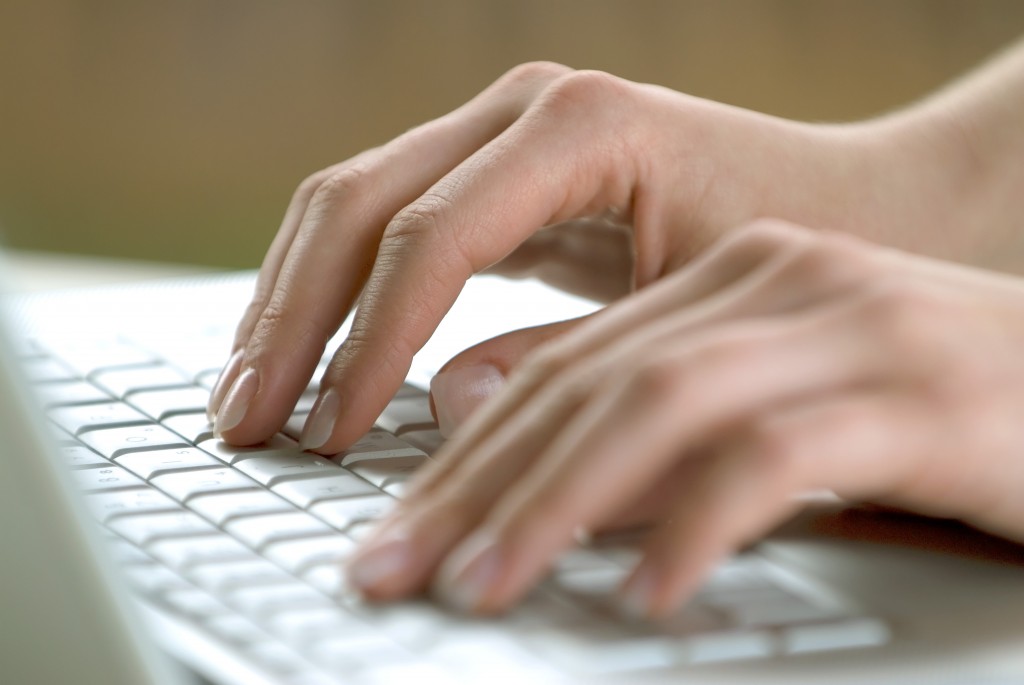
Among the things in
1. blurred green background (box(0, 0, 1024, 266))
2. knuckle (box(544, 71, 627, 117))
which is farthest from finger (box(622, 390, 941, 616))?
blurred green background (box(0, 0, 1024, 266))

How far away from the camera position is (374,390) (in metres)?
0.56

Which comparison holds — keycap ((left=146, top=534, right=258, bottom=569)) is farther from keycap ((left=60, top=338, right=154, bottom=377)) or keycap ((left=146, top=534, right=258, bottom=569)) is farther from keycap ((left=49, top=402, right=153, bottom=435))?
keycap ((left=60, top=338, right=154, bottom=377))

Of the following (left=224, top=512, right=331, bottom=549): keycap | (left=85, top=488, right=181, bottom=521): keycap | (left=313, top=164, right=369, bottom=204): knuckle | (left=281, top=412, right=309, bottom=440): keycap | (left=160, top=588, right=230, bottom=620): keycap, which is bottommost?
(left=281, top=412, right=309, bottom=440): keycap

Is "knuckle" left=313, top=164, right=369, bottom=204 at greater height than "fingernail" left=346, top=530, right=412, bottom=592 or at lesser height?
greater

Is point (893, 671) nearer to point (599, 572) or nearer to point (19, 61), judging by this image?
point (599, 572)

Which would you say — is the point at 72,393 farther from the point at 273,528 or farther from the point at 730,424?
the point at 730,424

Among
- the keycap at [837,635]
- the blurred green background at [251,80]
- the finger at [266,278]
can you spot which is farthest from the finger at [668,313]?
the blurred green background at [251,80]

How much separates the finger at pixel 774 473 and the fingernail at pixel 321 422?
0.20 metres

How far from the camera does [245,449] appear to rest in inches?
21.1

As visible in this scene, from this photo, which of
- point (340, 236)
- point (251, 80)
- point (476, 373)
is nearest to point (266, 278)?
point (340, 236)

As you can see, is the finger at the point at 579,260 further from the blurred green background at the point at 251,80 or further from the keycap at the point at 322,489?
the blurred green background at the point at 251,80

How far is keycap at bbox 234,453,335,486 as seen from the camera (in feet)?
1.59

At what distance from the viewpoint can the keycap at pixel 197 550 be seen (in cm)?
38

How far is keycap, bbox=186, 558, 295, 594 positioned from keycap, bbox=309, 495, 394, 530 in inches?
1.9
